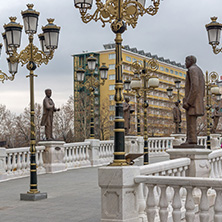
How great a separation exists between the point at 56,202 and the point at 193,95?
4.47m

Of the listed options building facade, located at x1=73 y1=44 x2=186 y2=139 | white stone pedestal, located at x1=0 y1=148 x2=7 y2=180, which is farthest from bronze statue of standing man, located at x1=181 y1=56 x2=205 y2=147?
building facade, located at x1=73 y1=44 x2=186 y2=139

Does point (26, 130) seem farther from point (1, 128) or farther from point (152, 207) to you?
point (152, 207)

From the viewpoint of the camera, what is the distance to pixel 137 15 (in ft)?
Result: 28.6

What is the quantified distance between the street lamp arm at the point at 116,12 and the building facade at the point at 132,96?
52.2 meters

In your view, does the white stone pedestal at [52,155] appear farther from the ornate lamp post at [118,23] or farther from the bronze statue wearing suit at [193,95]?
the ornate lamp post at [118,23]

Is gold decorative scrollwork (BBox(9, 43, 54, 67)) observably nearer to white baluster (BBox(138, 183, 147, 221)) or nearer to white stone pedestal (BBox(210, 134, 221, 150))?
white baluster (BBox(138, 183, 147, 221))

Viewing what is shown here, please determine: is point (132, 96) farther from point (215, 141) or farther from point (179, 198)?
point (179, 198)

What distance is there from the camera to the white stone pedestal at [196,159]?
1100cm

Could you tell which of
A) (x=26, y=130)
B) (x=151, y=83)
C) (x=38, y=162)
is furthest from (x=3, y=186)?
(x=26, y=130)

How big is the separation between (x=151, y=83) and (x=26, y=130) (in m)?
49.3

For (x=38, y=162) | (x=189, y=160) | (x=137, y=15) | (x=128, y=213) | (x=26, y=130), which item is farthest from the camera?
(x=26, y=130)

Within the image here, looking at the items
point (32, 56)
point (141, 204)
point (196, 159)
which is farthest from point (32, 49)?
point (141, 204)

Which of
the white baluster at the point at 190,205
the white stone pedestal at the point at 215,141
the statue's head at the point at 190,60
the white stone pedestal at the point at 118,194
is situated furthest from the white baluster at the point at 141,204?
the white stone pedestal at the point at 215,141

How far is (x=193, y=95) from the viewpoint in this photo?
11414 millimetres
